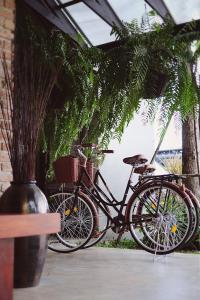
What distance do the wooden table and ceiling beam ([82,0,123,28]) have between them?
3733 mm

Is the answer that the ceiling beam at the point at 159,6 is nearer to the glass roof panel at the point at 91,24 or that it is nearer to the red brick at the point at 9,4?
the glass roof panel at the point at 91,24

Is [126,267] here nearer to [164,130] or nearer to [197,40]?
[164,130]

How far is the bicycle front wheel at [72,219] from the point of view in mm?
3557

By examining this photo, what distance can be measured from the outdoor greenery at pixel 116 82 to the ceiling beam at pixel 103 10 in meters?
0.59

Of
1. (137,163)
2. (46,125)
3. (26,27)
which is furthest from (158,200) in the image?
(26,27)

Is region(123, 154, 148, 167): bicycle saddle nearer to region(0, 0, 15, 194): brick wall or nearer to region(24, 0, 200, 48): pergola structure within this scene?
region(0, 0, 15, 194): brick wall

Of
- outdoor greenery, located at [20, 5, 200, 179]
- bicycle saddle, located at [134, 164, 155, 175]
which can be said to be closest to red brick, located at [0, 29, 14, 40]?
outdoor greenery, located at [20, 5, 200, 179]

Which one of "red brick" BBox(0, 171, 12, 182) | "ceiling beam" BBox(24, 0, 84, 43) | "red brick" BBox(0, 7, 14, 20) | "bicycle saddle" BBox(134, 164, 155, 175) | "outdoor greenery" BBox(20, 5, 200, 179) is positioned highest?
"ceiling beam" BBox(24, 0, 84, 43)

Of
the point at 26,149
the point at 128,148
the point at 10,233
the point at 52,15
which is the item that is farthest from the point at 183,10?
the point at 10,233

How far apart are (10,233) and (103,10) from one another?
3.95m

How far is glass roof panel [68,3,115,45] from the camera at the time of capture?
4664mm

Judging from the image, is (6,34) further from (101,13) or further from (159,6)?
(159,6)

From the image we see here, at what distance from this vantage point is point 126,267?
9.30 feet

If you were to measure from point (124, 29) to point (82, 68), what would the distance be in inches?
22.7
